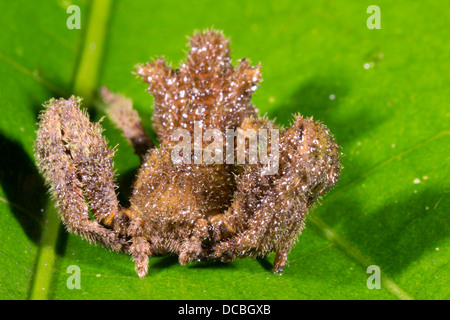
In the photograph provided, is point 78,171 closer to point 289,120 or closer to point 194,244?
point 194,244

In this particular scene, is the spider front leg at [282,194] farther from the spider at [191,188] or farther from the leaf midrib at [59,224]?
the leaf midrib at [59,224]


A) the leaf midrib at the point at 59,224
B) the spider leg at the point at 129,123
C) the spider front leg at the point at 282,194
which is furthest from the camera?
the spider leg at the point at 129,123

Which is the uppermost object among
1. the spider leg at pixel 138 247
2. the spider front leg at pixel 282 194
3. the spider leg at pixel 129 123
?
the spider leg at pixel 129 123

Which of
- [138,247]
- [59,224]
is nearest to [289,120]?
[138,247]

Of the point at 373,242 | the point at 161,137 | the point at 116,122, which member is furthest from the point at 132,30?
the point at 373,242

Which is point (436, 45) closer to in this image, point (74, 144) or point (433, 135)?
point (433, 135)

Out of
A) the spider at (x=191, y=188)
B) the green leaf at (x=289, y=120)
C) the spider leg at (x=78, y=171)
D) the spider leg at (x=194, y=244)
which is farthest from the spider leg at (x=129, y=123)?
the spider leg at (x=194, y=244)

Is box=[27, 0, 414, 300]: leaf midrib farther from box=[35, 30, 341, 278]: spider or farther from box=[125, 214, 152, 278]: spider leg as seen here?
box=[125, 214, 152, 278]: spider leg
